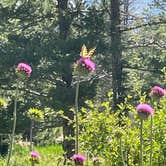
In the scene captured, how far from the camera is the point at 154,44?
16.7 metres

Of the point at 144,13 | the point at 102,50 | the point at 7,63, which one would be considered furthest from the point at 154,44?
the point at 7,63

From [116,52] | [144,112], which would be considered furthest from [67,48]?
[144,112]

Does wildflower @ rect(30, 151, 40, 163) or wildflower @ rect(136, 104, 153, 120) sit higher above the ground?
wildflower @ rect(136, 104, 153, 120)

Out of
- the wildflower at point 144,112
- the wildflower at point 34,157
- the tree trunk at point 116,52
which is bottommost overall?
the wildflower at point 34,157

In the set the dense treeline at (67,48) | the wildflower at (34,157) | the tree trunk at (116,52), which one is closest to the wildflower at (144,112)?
the wildflower at (34,157)

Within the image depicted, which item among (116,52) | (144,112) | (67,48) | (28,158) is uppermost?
(116,52)

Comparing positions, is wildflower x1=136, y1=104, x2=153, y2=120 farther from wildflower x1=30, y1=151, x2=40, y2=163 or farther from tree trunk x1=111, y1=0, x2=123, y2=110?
tree trunk x1=111, y1=0, x2=123, y2=110

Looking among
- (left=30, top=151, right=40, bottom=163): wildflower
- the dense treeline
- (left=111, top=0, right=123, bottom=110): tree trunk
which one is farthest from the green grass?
(left=111, top=0, right=123, bottom=110): tree trunk

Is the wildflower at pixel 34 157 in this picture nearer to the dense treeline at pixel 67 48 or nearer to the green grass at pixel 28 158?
the green grass at pixel 28 158

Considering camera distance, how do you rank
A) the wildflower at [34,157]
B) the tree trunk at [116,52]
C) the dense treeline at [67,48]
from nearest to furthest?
the wildflower at [34,157] < the dense treeline at [67,48] < the tree trunk at [116,52]

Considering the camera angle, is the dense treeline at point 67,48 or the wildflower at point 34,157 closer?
the wildflower at point 34,157

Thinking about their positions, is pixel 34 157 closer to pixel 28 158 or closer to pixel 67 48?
pixel 28 158

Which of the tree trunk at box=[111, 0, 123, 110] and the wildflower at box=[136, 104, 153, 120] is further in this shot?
the tree trunk at box=[111, 0, 123, 110]

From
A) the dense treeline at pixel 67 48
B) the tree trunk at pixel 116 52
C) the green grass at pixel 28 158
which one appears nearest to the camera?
the green grass at pixel 28 158
